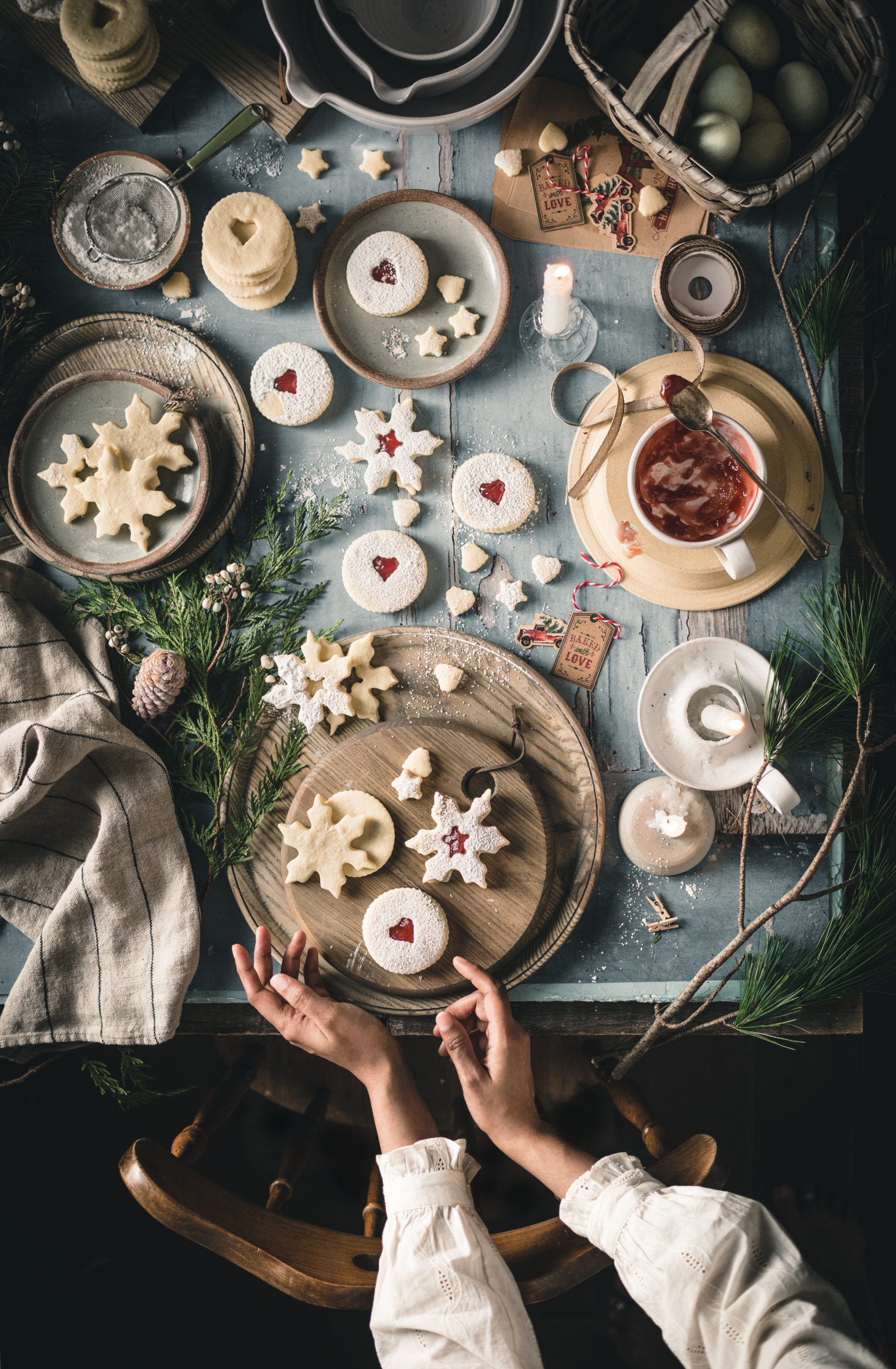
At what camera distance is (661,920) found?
5.35 feet

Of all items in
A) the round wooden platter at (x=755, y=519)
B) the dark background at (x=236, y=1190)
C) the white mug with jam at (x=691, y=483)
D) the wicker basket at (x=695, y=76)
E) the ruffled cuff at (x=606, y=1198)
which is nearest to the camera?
the ruffled cuff at (x=606, y=1198)

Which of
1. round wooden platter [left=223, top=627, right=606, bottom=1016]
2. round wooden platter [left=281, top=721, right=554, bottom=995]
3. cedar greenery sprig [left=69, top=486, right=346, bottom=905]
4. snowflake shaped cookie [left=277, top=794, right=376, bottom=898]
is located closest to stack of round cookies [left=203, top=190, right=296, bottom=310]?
cedar greenery sprig [left=69, top=486, right=346, bottom=905]

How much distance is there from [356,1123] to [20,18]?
2541 mm

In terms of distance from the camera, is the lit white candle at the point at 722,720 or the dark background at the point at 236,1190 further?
the dark background at the point at 236,1190

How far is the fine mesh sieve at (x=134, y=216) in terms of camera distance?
1.64 metres

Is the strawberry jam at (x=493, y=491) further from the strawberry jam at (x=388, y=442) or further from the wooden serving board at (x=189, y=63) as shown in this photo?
the wooden serving board at (x=189, y=63)

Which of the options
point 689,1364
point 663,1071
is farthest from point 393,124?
point 663,1071

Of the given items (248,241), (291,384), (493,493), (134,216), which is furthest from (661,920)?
(134,216)

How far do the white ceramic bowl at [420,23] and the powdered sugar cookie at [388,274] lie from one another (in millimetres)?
325

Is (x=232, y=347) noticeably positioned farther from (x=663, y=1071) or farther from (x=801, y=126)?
(x=663, y=1071)

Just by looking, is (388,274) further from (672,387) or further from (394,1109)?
(394,1109)

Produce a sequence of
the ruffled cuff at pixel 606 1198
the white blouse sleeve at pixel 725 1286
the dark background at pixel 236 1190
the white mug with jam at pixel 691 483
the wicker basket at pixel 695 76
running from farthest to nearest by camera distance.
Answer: the dark background at pixel 236 1190 < the white mug with jam at pixel 691 483 < the wicker basket at pixel 695 76 < the ruffled cuff at pixel 606 1198 < the white blouse sleeve at pixel 725 1286


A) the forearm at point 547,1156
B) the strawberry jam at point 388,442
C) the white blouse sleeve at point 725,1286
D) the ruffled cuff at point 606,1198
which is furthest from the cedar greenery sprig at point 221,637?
the white blouse sleeve at point 725,1286

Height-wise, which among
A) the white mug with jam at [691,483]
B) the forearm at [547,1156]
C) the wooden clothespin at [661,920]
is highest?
the white mug with jam at [691,483]
